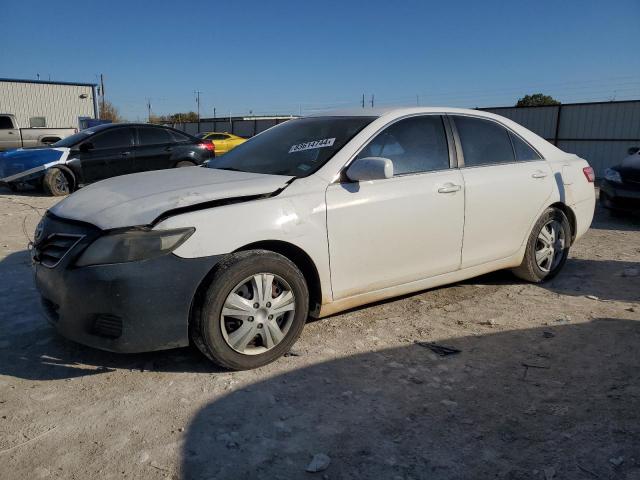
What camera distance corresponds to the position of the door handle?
3.85 m

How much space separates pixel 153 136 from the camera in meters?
11.1

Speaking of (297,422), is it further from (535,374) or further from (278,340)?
(535,374)

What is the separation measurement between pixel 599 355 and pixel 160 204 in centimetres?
286

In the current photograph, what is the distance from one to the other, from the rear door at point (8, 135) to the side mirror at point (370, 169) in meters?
16.8

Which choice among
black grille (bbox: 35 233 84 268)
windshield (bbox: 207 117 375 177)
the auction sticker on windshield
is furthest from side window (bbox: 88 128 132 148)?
black grille (bbox: 35 233 84 268)

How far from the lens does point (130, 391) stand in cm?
291

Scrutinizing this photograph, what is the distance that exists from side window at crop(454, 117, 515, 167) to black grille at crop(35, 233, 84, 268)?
9.30ft

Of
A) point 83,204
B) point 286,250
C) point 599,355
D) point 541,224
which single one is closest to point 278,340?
point 286,250

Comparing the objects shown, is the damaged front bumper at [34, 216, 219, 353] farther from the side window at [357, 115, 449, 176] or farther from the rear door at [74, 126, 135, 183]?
the rear door at [74, 126, 135, 183]

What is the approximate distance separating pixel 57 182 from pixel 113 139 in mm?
1344

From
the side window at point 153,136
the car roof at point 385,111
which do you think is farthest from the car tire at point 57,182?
the car roof at point 385,111

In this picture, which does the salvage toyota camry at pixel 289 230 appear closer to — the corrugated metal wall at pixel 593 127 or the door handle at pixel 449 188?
the door handle at pixel 449 188

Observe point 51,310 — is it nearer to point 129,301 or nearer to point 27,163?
point 129,301

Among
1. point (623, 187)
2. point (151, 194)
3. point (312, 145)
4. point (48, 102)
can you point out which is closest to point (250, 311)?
point (151, 194)
